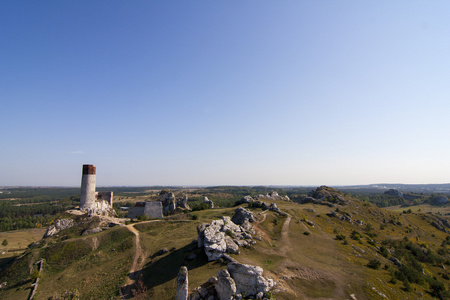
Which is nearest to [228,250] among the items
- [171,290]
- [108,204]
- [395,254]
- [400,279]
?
[171,290]

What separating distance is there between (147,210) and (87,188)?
59.7 ft

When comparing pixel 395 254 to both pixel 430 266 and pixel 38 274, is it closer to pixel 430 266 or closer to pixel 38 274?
pixel 430 266

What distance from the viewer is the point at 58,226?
165ft

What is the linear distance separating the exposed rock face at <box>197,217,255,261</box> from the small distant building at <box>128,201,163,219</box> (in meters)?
33.6

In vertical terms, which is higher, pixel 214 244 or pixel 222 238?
pixel 222 238

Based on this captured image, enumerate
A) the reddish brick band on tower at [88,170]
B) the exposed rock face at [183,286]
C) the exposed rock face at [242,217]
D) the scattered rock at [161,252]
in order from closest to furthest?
the exposed rock face at [183,286] < the scattered rock at [161,252] < the exposed rock face at [242,217] < the reddish brick band on tower at [88,170]

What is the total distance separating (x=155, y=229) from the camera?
1940 inches

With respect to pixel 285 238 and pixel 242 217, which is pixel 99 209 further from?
pixel 285 238

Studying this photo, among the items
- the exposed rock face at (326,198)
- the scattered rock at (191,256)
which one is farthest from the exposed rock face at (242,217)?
the exposed rock face at (326,198)

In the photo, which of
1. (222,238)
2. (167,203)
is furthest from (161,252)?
(167,203)

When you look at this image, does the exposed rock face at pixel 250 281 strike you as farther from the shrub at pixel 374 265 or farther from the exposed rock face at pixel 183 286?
the shrub at pixel 374 265

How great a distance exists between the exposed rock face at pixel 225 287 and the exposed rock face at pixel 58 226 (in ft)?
166

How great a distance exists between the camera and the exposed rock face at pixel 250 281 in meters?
20.6

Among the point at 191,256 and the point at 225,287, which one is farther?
the point at 191,256
